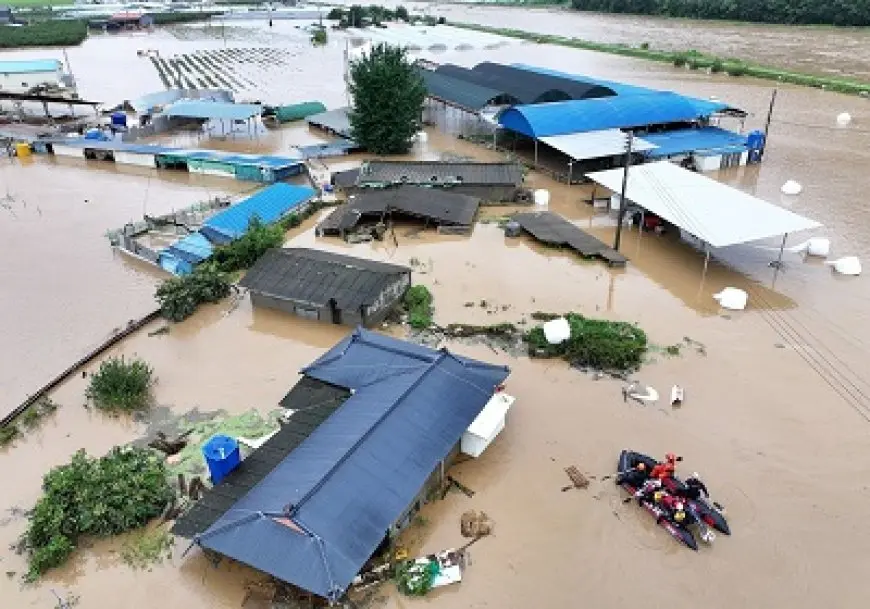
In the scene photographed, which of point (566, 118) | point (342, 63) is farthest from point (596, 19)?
point (566, 118)

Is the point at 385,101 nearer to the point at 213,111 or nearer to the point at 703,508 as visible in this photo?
the point at 213,111

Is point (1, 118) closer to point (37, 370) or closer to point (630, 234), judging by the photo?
point (37, 370)

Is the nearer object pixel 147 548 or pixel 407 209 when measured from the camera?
pixel 147 548

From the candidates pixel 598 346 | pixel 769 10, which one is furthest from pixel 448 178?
pixel 769 10

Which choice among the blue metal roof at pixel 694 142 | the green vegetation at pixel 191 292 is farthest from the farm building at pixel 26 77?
the blue metal roof at pixel 694 142

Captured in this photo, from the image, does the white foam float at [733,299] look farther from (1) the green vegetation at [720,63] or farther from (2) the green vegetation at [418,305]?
(1) the green vegetation at [720,63]

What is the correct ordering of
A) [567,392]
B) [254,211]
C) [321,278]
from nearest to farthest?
[567,392] → [321,278] → [254,211]

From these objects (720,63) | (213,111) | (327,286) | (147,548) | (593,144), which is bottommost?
(147,548)

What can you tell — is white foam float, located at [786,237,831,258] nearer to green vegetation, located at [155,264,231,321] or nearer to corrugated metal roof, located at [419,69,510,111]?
corrugated metal roof, located at [419,69,510,111]
